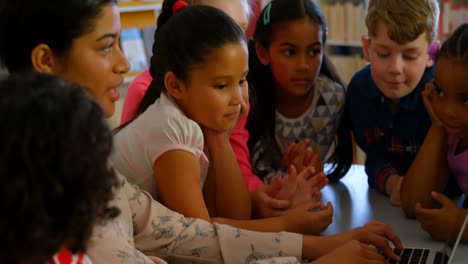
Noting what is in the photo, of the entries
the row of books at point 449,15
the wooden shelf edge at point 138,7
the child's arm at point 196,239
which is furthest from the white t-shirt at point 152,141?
the wooden shelf edge at point 138,7

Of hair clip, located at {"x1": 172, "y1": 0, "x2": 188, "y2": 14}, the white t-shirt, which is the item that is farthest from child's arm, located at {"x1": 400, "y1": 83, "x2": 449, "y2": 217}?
hair clip, located at {"x1": 172, "y1": 0, "x2": 188, "y2": 14}

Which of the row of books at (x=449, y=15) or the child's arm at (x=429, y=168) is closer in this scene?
the child's arm at (x=429, y=168)

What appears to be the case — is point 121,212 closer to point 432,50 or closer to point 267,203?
point 267,203

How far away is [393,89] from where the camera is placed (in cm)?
147

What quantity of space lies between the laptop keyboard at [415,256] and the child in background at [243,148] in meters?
0.28

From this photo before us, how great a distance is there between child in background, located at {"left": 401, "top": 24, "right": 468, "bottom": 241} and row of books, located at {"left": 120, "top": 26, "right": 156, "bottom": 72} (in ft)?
7.89

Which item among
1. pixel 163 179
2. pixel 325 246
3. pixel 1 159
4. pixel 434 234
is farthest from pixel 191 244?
pixel 1 159

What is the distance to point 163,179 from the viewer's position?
1.16 meters

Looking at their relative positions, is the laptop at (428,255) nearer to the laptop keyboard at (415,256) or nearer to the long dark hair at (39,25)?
the laptop keyboard at (415,256)

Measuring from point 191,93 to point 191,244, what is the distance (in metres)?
0.32

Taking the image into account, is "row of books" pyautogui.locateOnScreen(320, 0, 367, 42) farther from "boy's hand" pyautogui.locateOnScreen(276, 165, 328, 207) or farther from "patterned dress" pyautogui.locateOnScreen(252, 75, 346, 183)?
"boy's hand" pyautogui.locateOnScreen(276, 165, 328, 207)

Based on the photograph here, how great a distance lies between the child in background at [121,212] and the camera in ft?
3.14

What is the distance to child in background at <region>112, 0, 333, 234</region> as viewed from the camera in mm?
1156

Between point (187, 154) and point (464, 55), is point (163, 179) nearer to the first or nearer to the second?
point (187, 154)
